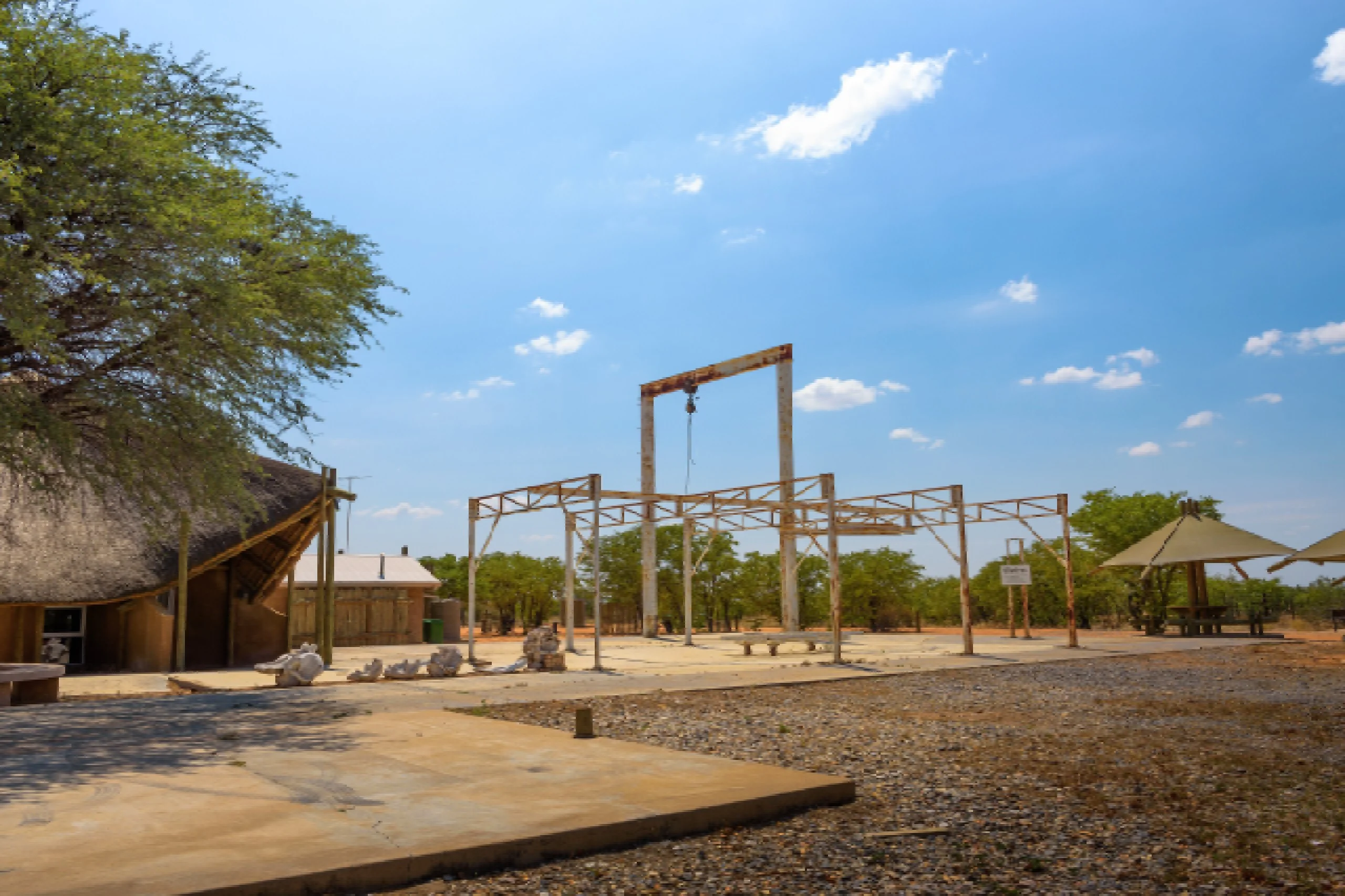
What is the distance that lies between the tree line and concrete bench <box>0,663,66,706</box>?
2476 centimetres

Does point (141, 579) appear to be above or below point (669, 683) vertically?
above

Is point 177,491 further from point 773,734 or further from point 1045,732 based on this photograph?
point 1045,732

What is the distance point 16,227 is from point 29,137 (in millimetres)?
998

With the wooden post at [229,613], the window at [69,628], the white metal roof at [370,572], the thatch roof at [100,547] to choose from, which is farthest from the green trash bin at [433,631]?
the thatch roof at [100,547]

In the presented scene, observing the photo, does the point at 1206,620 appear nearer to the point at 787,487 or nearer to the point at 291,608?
the point at 787,487

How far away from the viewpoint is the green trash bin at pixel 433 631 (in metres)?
32.2

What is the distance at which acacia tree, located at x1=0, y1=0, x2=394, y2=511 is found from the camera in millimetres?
8570

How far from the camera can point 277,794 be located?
545cm

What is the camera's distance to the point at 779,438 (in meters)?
33.2

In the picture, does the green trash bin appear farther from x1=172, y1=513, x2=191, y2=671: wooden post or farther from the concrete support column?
x1=172, y1=513, x2=191, y2=671: wooden post

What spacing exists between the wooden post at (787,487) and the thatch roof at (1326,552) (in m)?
13.9

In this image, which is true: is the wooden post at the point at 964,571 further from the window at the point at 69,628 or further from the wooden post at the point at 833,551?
the window at the point at 69,628

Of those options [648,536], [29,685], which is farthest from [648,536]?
[29,685]

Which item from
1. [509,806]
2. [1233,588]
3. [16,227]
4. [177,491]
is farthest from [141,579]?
[1233,588]
